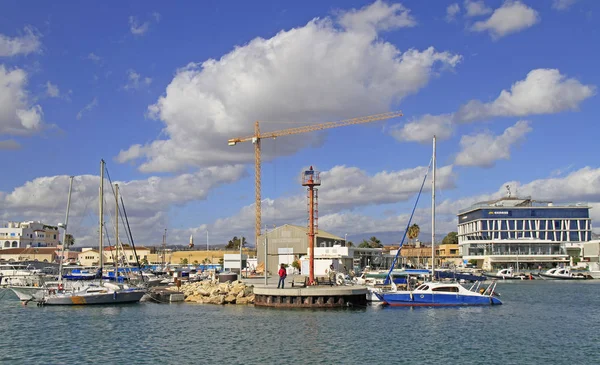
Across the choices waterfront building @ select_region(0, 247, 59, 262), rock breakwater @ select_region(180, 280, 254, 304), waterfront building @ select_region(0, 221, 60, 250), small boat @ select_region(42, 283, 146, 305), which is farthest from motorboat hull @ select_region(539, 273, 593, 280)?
waterfront building @ select_region(0, 221, 60, 250)

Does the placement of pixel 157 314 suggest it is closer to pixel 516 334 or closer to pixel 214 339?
pixel 214 339

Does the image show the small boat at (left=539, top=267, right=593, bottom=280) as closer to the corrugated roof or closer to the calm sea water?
the calm sea water

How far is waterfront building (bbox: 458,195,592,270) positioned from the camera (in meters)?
162

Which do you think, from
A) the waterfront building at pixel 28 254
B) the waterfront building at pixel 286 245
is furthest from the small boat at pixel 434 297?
the waterfront building at pixel 28 254

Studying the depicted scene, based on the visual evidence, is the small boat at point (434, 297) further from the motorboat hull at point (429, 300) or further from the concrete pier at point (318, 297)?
the concrete pier at point (318, 297)

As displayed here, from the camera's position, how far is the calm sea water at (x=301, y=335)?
1324 inches

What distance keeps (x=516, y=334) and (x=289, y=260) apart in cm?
6584

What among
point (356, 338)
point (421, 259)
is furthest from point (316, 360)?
point (421, 259)

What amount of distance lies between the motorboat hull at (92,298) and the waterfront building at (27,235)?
404 ft

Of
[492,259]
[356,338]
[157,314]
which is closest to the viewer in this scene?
[356,338]

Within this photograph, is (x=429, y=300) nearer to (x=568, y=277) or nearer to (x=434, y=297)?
(x=434, y=297)

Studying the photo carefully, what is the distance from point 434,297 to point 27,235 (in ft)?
520

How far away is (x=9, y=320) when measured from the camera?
50875 millimetres

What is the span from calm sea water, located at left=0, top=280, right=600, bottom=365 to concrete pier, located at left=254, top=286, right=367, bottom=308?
2002mm
